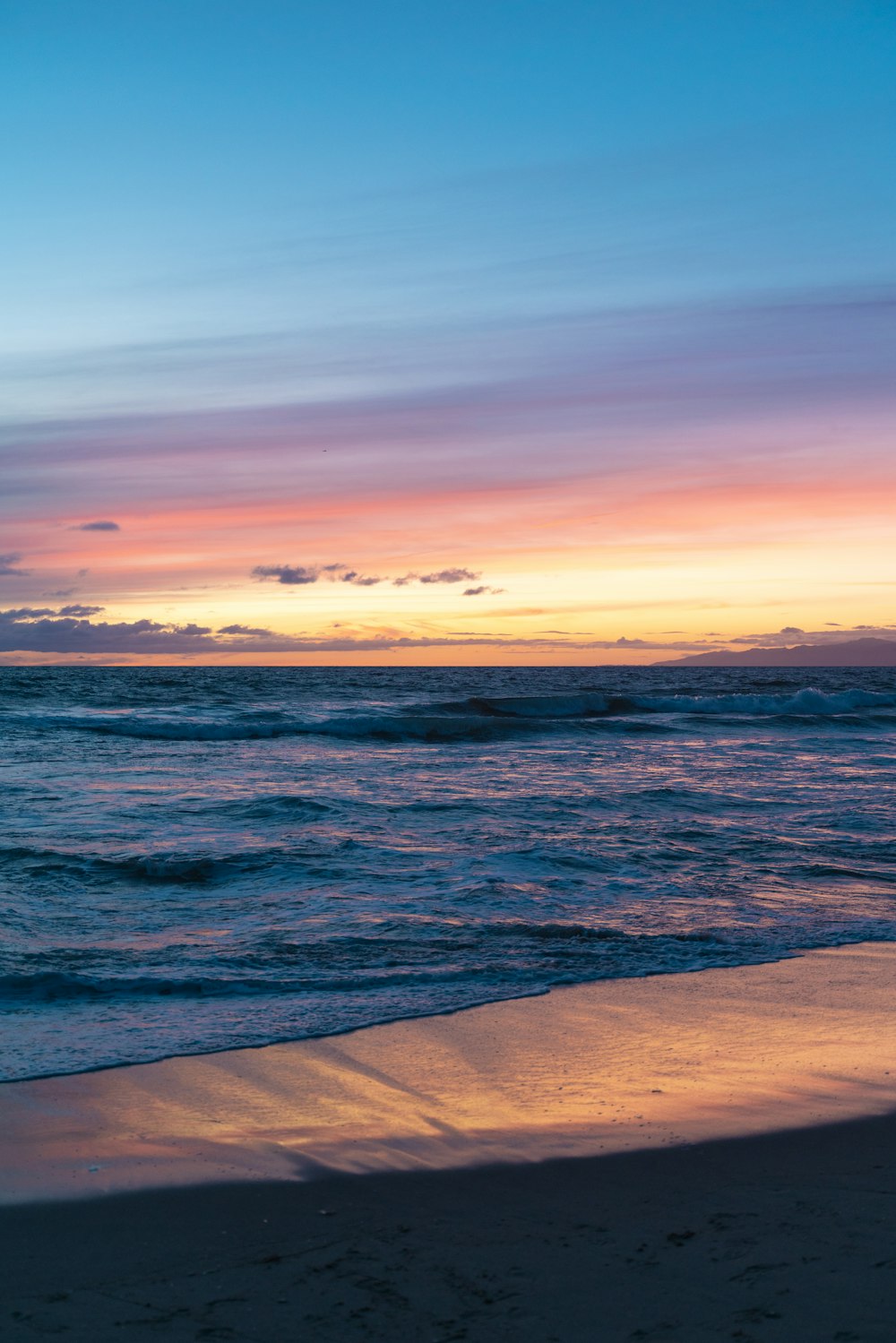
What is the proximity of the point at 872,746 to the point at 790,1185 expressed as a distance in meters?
22.8

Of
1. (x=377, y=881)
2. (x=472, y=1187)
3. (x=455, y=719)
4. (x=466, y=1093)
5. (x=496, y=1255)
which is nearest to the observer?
(x=496, y=1255)

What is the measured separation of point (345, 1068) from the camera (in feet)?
15.8

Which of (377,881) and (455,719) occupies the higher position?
(455,719)

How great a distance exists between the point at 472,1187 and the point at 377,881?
18.2 ft

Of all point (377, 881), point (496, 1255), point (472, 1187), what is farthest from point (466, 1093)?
point (377, 881)

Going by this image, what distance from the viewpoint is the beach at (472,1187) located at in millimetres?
2764

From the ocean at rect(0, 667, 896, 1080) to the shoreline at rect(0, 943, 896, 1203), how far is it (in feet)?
1.35

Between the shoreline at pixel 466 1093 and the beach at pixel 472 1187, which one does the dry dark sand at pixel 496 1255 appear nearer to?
the beach at pixel 472 1187

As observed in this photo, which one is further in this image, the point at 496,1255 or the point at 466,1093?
the point at 466,1093

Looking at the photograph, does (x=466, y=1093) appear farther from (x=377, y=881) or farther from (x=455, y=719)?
(x=455, y=719)

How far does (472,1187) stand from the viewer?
3555 millimetres

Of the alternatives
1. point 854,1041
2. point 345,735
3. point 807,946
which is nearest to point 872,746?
point 345,735

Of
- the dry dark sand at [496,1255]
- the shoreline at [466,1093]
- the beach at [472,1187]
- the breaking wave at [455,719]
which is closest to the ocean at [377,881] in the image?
the shoreline at [466,1093]

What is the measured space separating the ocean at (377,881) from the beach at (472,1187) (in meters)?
0.82
